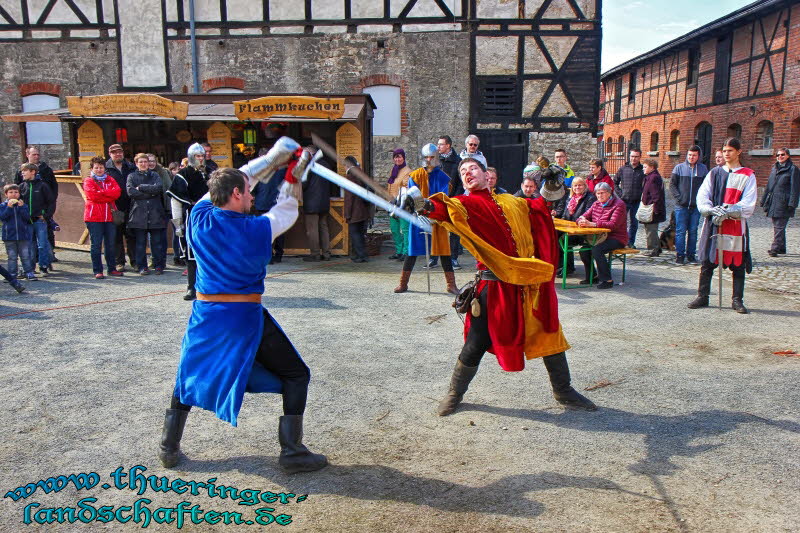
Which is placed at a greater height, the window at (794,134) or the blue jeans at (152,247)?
the window at (794,134)

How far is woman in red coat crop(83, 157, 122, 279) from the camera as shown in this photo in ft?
29.5

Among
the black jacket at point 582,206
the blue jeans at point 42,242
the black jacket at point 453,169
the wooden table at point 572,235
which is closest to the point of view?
the wooden table at point 572,235

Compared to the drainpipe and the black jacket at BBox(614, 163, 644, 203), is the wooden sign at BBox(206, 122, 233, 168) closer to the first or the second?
the drainpipe

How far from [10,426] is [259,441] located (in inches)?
66.2

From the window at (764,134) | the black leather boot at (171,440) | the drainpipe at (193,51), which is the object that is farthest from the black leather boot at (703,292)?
the drainpipe at (193,51)

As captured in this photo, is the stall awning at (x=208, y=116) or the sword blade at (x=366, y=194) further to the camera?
the stall awning at (x=208, y=116)

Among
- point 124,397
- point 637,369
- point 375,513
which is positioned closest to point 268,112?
point 124,397

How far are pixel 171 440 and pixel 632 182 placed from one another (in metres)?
9.31

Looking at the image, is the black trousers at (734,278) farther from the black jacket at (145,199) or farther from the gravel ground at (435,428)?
the black jacket at (145,199)

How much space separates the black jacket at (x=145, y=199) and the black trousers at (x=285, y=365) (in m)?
6.46

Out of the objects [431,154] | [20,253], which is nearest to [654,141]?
[431,154]

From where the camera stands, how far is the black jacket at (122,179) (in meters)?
9.67

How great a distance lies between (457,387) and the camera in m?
4.37

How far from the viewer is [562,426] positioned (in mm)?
4176
